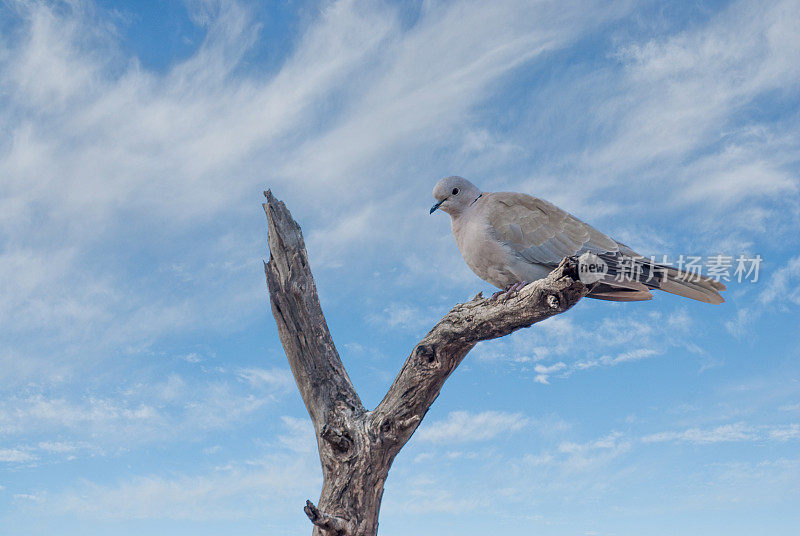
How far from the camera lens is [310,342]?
5.45 metres

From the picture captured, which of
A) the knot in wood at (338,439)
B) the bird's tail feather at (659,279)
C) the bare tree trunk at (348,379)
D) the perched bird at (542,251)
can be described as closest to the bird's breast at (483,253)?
the perched bird at (542,251)

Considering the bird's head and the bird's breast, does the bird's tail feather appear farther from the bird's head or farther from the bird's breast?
the bird's head

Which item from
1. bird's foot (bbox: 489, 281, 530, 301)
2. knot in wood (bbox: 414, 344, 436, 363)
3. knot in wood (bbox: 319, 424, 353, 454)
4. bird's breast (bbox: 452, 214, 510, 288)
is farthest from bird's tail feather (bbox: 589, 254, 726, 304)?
knot in wood (bbox: 319, 424, 353, 454)

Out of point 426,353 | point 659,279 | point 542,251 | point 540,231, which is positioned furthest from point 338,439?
point 659,279

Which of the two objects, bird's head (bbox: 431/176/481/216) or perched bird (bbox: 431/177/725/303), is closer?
perched bird (bbox: 431/177/725/303)

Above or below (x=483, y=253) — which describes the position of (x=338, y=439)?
below

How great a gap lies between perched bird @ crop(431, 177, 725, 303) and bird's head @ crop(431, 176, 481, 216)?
0.14 metres

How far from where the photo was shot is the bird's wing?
5.00 meters

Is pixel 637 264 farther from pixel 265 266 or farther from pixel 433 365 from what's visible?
pixel 265 266

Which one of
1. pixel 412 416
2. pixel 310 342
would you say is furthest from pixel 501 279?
pixel 310 342

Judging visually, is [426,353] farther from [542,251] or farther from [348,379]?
[542,251]

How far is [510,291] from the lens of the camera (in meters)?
4.81

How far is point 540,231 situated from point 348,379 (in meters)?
2.08

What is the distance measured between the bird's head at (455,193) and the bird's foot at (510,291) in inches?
37.4
